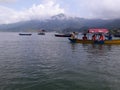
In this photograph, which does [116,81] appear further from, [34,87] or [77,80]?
[34,87]

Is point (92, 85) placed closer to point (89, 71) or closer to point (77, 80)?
point (77, 80)

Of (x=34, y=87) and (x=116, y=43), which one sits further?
(x=116, y=43)

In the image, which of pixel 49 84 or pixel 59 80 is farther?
pixel 59 80

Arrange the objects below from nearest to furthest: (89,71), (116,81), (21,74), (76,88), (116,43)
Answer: (76,88) → (116,81) → (21,74) → (89,71) → (116,43)

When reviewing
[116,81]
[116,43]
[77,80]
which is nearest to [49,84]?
[77,80]

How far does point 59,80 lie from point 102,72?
5349 millimetres

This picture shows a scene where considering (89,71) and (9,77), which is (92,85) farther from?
(9,77)

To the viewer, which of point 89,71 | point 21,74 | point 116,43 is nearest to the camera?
point 21,74

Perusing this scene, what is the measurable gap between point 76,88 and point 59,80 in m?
2.53

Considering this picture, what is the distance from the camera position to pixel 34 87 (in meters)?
16.1

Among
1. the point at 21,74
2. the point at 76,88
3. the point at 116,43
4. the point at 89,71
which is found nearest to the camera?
the point at 76,88

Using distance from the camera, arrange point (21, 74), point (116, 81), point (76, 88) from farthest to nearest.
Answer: point (21, 74), point (116, 81), point (76, 88)

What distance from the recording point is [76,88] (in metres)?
16.0

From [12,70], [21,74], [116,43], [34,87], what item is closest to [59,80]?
[34,87]
